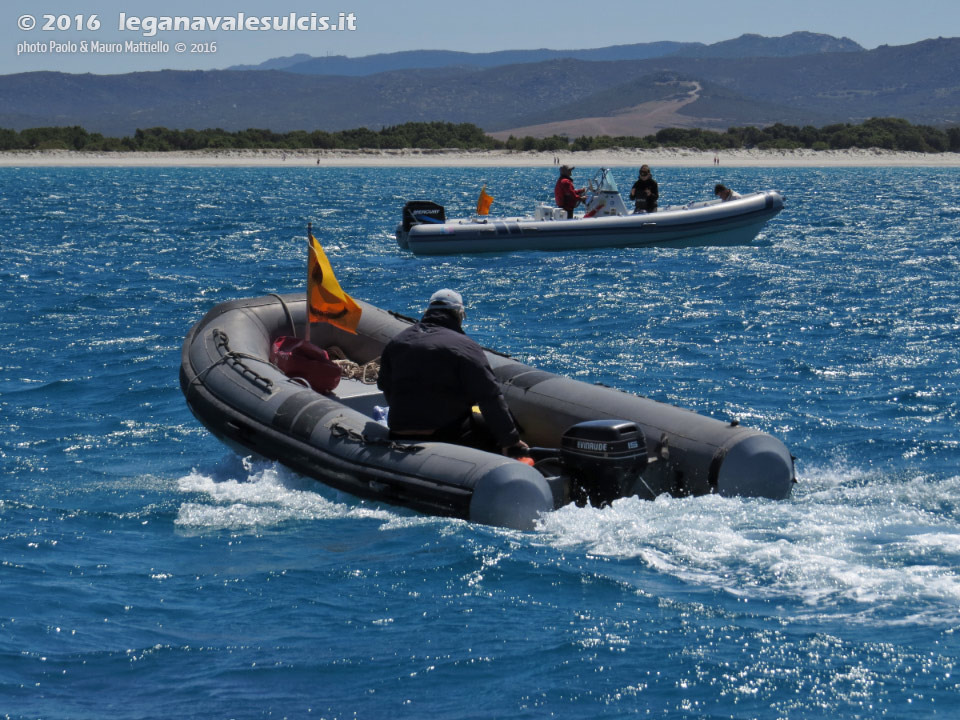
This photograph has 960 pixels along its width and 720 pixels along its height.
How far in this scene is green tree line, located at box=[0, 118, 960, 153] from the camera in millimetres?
99812

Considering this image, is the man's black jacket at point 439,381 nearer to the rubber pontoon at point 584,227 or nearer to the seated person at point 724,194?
the rubber pontoon at point 584,227

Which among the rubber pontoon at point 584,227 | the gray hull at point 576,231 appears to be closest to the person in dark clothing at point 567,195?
the rubber pontoon at point 584,227

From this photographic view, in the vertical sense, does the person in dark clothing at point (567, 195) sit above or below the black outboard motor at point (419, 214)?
above

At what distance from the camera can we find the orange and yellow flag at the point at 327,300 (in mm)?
8711

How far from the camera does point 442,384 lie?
7.05 metres

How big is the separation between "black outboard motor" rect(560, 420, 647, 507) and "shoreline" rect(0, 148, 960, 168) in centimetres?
8223

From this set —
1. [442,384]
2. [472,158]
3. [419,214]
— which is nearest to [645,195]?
[419,214]

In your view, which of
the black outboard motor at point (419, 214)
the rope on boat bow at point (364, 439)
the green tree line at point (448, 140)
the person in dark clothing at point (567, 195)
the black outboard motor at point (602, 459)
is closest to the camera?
the black outboard motor at point (602, 459)

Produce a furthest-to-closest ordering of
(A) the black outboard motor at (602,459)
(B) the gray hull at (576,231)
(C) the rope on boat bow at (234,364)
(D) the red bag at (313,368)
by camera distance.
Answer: (B) the gray hull at (576,231)
(D) the red bag at (313,368)
(C) the rope on boat bow at (234,364)
(A) the black outboard motor at (602,459)

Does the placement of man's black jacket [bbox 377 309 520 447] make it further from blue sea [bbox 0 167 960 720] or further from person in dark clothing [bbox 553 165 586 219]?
person in dark clothing [bbox 553 165 586 219]

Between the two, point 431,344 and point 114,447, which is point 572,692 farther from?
point 114,447

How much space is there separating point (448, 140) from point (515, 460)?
104 meters

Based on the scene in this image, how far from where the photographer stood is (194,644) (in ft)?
17.2

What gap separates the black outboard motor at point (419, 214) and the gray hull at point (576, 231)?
7.1 inches
